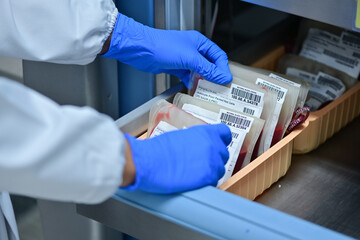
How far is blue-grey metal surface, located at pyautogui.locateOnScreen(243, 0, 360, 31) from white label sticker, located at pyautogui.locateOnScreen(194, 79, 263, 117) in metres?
0.19

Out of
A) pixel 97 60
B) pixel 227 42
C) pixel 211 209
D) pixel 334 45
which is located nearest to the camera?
pixel 211 209

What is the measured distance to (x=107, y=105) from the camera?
124 centimetres

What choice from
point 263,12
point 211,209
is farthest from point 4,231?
point 263,12

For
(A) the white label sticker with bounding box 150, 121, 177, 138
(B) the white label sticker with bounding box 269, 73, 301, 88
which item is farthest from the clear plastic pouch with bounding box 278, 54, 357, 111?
(A) the white label sticker with bounding box 150, 121, 177, 138

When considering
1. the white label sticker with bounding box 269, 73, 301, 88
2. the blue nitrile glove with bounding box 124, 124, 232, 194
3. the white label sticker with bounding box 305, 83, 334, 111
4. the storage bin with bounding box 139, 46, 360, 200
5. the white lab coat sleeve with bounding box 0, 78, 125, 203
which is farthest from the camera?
the white label sticker with bounding box 305, 83, 334, 111

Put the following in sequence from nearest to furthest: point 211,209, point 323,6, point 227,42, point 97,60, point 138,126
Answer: point 211,209
point 323,6
point 138,126
point 97,60
point 227,42

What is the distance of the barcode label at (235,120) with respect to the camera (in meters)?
1.01

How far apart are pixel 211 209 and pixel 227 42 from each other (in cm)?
103

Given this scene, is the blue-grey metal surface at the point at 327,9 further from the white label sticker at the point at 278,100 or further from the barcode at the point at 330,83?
the barcode at the point at 330,83

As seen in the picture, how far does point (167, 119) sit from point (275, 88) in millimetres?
215

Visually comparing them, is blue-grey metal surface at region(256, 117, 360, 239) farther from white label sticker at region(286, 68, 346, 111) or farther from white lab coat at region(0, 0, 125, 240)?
white lab coat at region(0, 0, 125, 240)

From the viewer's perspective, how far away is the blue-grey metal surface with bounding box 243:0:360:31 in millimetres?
918

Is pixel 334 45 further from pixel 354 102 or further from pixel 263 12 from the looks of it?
pixel 263 12

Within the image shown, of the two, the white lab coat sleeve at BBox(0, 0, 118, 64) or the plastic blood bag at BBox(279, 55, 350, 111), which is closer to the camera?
the white lab coat sleeve at BBox(0, 0, 118, 64)
